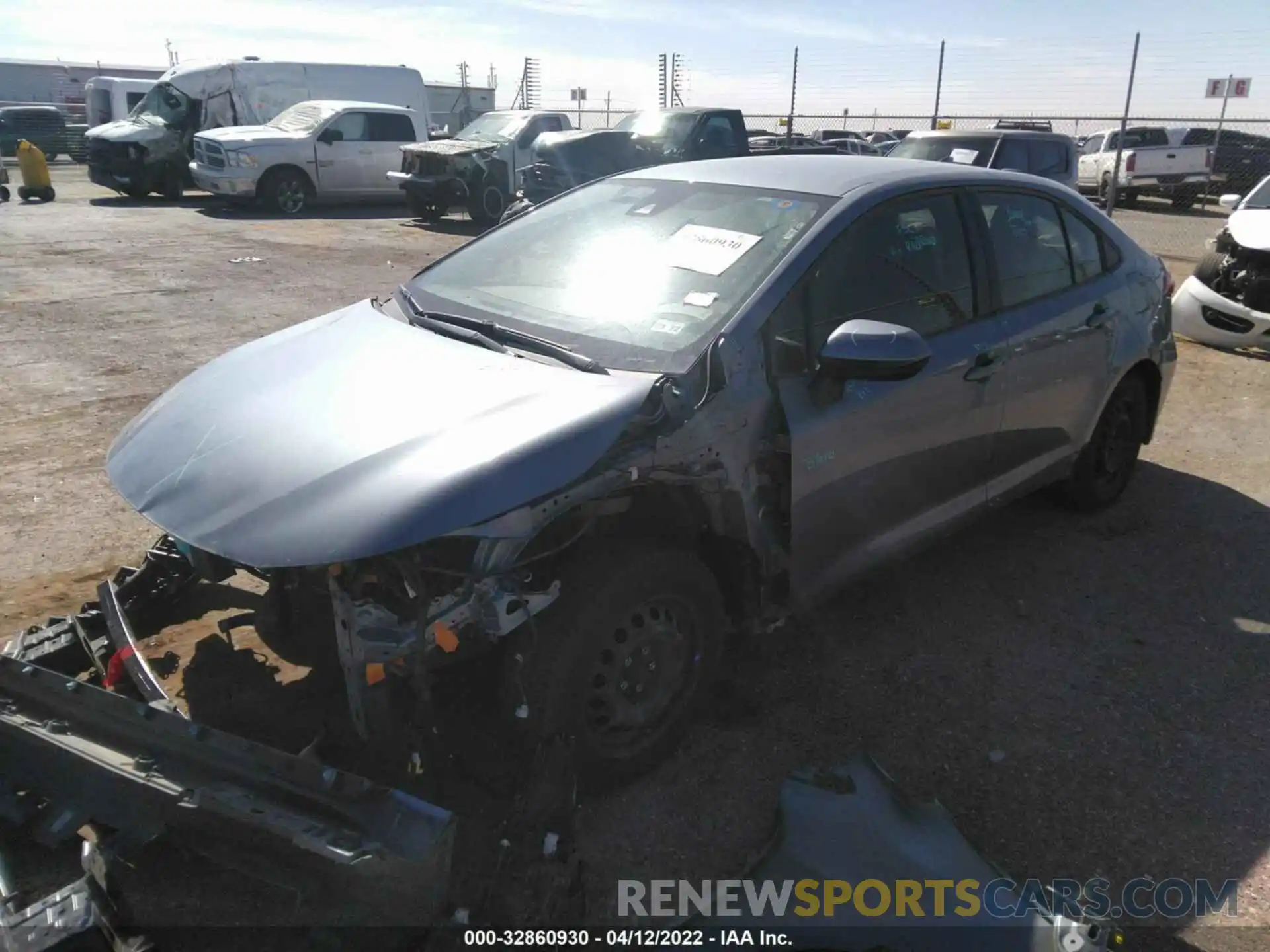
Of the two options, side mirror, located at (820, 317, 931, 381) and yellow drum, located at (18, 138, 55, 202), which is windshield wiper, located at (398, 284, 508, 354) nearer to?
side mirror, located at (820, 317, 931, 381)

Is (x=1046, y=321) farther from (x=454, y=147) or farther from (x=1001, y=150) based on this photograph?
(x=454, y=147)

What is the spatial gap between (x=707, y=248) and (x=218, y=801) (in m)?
2.21

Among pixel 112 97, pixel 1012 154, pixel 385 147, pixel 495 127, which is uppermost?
pixel 112 97

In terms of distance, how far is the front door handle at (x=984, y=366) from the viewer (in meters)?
3.54

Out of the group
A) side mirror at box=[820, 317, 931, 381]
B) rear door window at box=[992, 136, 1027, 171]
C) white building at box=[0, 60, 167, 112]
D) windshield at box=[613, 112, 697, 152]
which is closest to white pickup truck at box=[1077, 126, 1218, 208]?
rear door window at box=[992, 136, 1027, 171]

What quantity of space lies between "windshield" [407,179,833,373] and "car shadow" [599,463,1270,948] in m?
1.26

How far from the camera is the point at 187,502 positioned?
8.19 ft

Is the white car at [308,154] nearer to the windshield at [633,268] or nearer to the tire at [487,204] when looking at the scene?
the tire at [487,204]

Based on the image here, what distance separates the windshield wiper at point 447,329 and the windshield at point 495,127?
46.9 feet

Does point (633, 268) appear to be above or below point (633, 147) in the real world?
below

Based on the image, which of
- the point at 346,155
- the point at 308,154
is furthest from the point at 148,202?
the point at 346,155

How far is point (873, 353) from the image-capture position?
2844 millimetres

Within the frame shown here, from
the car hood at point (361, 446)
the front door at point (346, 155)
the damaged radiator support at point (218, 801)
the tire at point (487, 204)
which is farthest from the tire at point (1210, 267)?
the front door at point (346, 155)

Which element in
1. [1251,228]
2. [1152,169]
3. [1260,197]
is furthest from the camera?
[1152,169]
